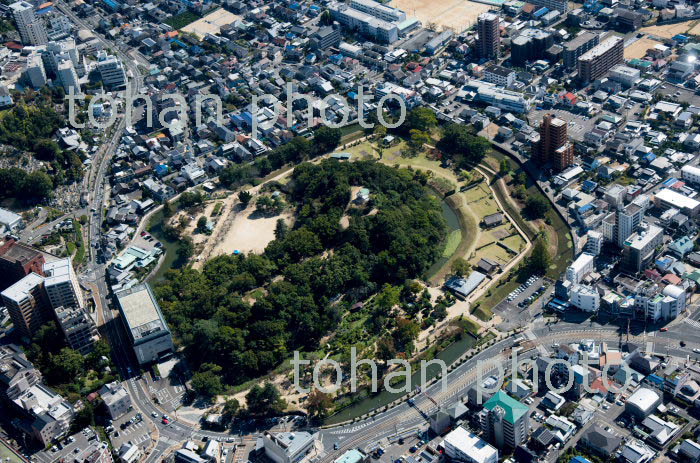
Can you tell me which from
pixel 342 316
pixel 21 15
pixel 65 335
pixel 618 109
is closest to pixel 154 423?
pixel 65 335

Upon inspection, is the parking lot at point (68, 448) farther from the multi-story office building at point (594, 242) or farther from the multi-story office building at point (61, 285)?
the multi-story office building at point (594, 242)

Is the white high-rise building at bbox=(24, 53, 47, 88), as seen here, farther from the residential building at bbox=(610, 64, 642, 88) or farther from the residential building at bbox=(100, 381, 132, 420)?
the residential building at bbox=(610, 64, 642, 88)

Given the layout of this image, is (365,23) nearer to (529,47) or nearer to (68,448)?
(529,47)

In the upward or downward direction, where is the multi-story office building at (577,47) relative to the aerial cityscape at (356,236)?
upward

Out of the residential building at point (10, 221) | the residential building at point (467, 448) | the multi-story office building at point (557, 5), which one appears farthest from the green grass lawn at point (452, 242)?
the multi-story office building at point (557, 5)

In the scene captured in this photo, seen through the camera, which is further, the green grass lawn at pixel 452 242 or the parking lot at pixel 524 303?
the green grass lawn at pixel 452 242

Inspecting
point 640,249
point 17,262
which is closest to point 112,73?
point 17,262
